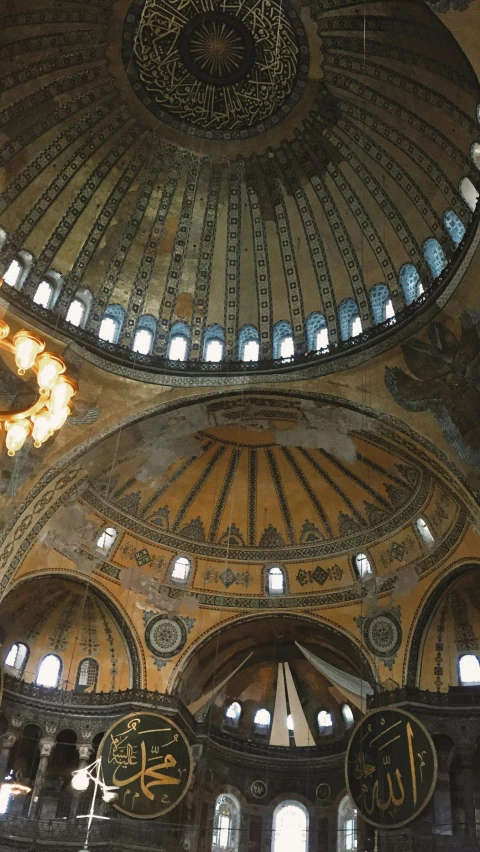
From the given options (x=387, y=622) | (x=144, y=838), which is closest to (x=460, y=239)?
(x=387, y=622)

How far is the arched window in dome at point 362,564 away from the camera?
18203 millimetres

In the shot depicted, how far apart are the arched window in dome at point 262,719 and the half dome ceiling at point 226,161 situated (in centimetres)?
1010

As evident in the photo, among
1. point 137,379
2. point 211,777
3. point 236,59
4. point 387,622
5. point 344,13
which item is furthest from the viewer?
point 211,777

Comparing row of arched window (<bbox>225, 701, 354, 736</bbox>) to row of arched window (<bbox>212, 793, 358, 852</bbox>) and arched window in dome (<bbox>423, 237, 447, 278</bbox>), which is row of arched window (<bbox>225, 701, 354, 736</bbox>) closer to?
row of arched window (<bbox>212, 793, 358, 852</bbox>)

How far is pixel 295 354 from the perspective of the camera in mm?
16484

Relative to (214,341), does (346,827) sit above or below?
below

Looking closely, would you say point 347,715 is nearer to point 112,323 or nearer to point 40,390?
point 112,323

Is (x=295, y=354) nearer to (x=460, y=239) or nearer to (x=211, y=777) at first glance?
(x=460, y=239)

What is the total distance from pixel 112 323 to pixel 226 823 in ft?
42.2

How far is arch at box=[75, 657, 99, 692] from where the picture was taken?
18672 millimetres

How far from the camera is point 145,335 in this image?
17.1 m

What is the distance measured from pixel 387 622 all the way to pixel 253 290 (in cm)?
834

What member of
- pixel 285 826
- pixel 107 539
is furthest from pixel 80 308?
pixel 285 826

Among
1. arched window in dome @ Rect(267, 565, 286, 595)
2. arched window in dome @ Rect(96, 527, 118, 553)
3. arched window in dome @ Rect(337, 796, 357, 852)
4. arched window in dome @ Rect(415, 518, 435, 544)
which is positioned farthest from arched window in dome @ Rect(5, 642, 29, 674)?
arched window in dome @ Rect(415, 518, 435, 544)
